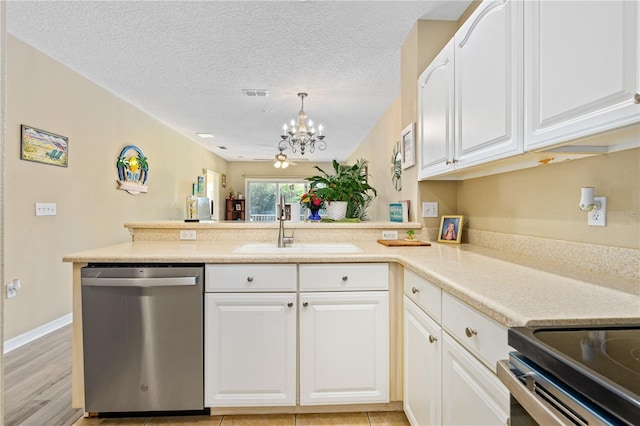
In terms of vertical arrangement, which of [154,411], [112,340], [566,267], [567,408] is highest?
[566,267]

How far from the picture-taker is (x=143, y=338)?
167 centimetres

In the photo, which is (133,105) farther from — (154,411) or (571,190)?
(571,190)

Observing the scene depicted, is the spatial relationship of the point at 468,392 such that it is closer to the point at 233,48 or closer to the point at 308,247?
the point at 308,247

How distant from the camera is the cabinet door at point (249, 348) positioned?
1.70 meters

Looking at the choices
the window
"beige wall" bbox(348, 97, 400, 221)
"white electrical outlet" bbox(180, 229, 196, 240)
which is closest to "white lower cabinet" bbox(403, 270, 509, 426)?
"white electrical outlet" bbox(180, 229, 196, 240)

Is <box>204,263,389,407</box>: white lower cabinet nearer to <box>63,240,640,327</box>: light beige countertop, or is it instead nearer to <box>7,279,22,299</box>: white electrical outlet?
<box>63,240,640,327</box>: light beige countertop

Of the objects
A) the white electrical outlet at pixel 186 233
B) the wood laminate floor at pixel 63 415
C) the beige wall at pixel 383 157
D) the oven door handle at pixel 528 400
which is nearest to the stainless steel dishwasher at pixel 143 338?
the wood laminate floor at pixel 63 415

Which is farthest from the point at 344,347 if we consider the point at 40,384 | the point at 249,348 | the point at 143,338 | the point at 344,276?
the point at 40,384

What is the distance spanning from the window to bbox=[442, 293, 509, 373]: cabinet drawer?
320 inches

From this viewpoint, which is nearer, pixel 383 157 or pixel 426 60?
pixel 426 60

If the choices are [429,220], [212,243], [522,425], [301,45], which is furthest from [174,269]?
[301,45]

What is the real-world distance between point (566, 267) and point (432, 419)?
82 centimetres

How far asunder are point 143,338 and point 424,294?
4.56ft

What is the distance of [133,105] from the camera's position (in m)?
4.28
